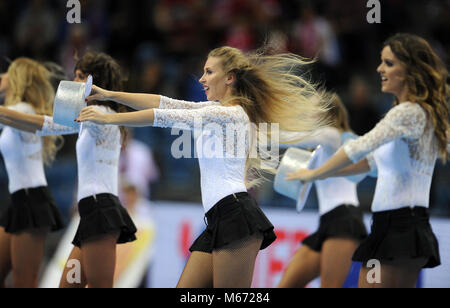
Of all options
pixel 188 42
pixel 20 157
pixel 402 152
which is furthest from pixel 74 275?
pixel 188 42

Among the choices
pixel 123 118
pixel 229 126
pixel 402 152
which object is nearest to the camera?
pixel 123 118

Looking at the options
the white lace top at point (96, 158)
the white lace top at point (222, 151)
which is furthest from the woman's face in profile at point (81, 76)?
the white lace top at point (222, 151)

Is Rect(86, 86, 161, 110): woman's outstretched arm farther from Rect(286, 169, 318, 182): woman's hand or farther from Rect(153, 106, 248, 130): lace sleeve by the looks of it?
Rect(286, 169, 318, 182): woman's hand

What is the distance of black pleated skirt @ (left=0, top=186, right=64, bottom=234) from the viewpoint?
4.72m

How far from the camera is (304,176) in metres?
4.19

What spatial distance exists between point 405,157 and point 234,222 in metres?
1.07

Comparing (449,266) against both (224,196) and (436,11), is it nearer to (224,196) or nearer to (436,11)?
(224,196)

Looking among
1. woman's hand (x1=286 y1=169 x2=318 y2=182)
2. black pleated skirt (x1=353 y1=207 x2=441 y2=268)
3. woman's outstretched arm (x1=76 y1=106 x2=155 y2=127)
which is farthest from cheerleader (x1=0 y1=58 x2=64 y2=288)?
black pleated skirt (x1=353 y1=207 x2=441 y2=268)

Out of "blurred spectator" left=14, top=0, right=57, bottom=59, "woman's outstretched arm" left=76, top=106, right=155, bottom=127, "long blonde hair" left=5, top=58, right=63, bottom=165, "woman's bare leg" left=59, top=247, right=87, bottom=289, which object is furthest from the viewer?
"blurred spectator" left=14, top=0, right=57, bottom=59

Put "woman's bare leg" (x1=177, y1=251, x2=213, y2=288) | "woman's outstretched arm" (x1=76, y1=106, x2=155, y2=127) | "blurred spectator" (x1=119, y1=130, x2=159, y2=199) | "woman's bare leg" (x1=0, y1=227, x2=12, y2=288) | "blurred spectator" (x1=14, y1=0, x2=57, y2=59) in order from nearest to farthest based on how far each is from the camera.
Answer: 1. "woman's outstretched arm" (x1=76, y1=106, x2=155, y2=127)
2. "woman's bare leg" (x1=177, y1=251, x2=213, y2=288)
3. "woman's bare leg" (x1=0, y1=227, x2=12, y2=288)
4. "blurred spectator" (x1=119, y1=130, x2=159, y2=199)
5. "blurred spectator" (x1=14, y1=0, x2=57, y2=59)

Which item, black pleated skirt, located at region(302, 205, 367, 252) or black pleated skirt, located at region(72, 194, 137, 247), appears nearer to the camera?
black pleated skirt, located at region(72, 194, 137, 247)

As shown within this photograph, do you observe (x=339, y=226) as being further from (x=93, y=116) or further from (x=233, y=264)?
(x=93, y=116)

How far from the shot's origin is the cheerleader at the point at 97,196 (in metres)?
4.21

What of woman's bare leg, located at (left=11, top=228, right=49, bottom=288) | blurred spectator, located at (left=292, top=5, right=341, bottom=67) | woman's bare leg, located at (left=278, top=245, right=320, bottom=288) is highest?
blurred spectator, located at (left=292, top=5, right=341, bottom=67)
